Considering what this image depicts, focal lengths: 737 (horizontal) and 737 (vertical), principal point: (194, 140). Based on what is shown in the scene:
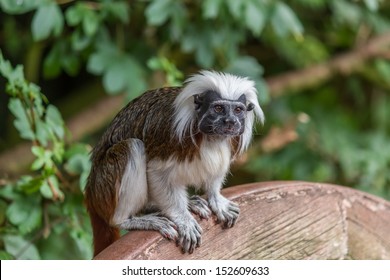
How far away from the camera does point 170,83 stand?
2.81 m

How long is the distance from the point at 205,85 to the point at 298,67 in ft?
8.35

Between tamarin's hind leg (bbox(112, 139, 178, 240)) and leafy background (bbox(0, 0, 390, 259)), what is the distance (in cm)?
40

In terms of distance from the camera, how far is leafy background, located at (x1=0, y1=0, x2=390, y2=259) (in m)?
2.62

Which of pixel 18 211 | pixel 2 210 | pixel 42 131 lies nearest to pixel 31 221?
pixel 18 211

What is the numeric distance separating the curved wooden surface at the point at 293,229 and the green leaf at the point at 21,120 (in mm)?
685

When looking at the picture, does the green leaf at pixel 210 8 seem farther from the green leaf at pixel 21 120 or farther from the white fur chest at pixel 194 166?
the white fur chest at pixel 194 166

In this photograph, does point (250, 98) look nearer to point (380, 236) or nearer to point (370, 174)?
point (380, 236)

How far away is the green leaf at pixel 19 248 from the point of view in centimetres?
255

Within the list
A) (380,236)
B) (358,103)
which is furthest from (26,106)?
(358,103)

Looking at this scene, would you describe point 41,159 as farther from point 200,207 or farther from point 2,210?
point 200,207

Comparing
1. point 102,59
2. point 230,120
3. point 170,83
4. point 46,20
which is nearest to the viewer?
point 230,120

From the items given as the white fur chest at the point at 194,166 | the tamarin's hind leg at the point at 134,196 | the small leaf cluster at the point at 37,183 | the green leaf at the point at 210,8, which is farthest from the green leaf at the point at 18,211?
the green leaf at the point at 210,8

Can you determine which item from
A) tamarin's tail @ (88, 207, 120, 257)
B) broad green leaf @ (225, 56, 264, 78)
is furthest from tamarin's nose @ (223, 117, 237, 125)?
broad green leaf @ (225, 56, 264, 78)

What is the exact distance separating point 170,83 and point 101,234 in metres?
0.73
